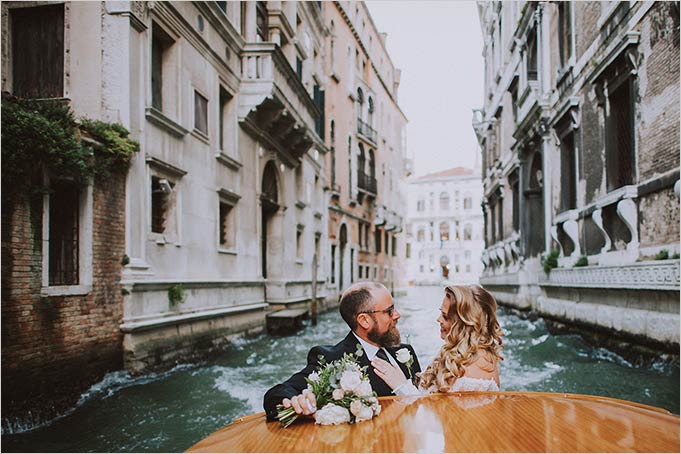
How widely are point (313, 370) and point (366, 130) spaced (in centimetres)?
2798

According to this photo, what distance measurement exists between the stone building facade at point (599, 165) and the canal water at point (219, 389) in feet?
1.72

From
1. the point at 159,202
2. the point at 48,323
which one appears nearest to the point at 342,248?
the point at 159,202

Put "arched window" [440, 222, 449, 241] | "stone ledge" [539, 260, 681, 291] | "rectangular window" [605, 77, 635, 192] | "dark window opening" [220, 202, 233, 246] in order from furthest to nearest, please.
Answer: "arched window" [440, 222, 449, 241], "dark window opening" [220, 202, 233, 246], "rectangular window" [605, 77, 635, 192], "stone ledge" [539, 260, 681, 291]

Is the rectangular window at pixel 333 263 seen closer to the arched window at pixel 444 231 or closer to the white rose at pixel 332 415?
the white rose at pixel 332 415

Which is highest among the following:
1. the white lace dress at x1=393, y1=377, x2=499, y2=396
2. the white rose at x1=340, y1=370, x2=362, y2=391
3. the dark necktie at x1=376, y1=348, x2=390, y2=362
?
the white rose at x1=340, y1=370, x2=362, y2=391

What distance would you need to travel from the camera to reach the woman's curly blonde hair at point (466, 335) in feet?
8.42

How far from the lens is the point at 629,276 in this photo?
7.55 meters

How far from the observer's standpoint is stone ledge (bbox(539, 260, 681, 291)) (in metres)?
6.35

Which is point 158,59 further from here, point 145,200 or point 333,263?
point 333,263

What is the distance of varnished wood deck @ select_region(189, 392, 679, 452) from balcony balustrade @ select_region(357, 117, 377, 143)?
87.5 ft

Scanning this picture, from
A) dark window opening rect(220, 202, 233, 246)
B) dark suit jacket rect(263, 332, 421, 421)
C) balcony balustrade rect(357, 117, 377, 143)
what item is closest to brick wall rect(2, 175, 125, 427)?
dark suit jacket rect(263, 332, 421, 421)

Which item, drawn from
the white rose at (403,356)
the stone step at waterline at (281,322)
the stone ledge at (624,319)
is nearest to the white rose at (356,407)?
the white rose at (403,356)

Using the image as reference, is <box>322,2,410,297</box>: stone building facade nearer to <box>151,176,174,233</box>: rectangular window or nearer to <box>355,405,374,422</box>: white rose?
<box>151,176,174,233</box>: rectangular window

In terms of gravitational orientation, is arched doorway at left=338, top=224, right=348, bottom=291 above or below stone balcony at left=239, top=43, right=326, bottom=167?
below
